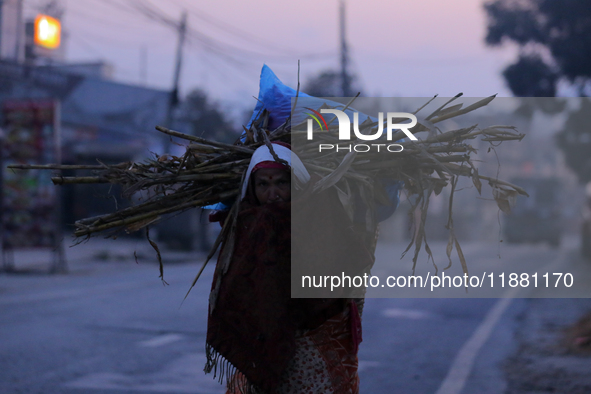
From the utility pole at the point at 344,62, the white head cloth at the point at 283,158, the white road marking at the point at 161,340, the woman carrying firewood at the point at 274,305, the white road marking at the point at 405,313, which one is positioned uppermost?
the utility pole at the point at 344,62

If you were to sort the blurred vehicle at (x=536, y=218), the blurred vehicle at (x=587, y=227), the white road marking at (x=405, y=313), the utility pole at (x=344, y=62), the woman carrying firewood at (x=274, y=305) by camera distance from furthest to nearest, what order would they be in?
the blurred vehicle at (x=536, y=218), the utility pole at (x=344, y=62), the blurred vehicle at (x=587, y=227), the white road marking at (x=405, y=313), the woman carrying firewood at (x=274, y=305)

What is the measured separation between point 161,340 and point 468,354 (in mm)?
2966

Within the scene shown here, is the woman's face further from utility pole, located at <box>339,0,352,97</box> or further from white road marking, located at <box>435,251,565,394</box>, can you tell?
utility pole, located at <box>339,0,352,97</box>

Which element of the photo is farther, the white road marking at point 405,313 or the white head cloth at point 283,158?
the white road marking at point 405,313

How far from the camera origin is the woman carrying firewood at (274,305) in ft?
6.84

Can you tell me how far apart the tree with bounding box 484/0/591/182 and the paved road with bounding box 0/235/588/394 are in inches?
132

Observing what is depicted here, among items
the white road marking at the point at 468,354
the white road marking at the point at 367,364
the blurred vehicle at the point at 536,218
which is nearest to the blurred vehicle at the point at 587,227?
the blurred vehicle at the point at 536,218

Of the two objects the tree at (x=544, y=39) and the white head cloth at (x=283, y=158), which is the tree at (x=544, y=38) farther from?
the white head cloth at (x=283, y=158)

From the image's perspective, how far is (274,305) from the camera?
2.07 metres

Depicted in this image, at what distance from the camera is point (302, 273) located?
2113 mm

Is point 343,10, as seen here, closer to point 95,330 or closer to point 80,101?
point 80,101

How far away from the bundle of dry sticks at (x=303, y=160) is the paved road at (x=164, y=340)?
104 inches

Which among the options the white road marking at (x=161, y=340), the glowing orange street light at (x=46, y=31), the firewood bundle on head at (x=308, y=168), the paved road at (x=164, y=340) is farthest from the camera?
the glowing orange street light at (x=46, y=31)

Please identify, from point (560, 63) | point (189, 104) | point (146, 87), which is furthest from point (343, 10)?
point (560, 63)
